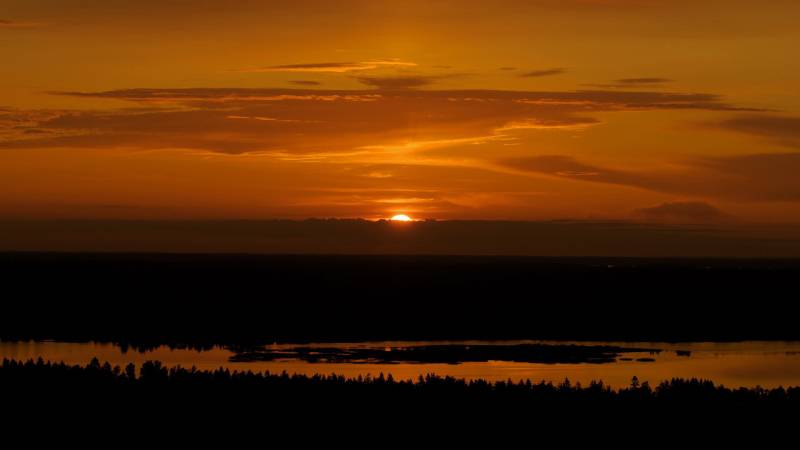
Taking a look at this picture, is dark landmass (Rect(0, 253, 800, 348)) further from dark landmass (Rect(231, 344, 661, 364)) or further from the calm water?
dark landmass (Rect(231, 344, 661, 364))

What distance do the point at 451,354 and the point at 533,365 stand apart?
16.1 ft

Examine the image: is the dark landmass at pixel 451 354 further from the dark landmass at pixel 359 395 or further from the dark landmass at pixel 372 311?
the dark landmass at pixel 359 395

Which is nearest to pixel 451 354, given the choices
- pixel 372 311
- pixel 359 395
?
pixel 359 395

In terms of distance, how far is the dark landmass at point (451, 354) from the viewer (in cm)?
5075

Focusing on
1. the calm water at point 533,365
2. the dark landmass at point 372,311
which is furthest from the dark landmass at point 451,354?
the dark landmass at point 372,311

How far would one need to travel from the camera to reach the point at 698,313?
81.3 m

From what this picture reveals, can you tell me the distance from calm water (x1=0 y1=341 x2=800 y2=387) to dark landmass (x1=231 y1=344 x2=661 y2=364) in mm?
1067

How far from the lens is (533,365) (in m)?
49.3

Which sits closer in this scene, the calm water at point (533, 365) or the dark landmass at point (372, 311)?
the calm water at point (533, 365)

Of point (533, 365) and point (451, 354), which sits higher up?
point (451, 354)

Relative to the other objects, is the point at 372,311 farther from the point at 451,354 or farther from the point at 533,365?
the point at 533,365

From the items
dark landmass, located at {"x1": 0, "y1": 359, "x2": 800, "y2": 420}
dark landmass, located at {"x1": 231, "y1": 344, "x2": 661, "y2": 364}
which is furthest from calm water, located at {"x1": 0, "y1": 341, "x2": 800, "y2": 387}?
dark landmass, located at {"x1": 0, "y1": 359, "x2": 800, "y2": 420}

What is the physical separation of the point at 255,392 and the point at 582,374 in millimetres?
15052

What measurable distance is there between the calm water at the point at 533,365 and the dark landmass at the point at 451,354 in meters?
1.07
